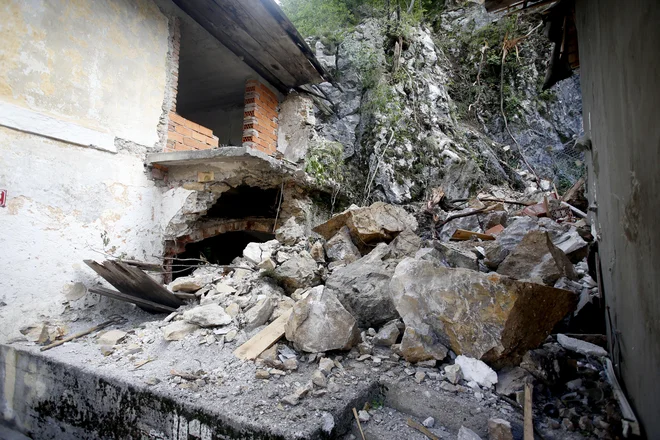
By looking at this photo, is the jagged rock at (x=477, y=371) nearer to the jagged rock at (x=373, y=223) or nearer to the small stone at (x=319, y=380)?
the small stone at (x=319, y=380)

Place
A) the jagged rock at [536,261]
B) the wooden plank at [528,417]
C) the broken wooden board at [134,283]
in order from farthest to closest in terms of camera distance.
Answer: the broken wooden board at [134,283], the jagged rock at [536,261], the wooden plank at [528,417]

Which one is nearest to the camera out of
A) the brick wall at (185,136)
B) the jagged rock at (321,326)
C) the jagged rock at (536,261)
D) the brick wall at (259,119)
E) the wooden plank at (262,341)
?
the jagged rock at (321,326)

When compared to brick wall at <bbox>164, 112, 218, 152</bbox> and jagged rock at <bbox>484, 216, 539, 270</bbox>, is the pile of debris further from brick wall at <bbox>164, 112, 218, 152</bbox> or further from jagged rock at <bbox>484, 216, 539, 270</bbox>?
brick wall at <bbox>164, 112, 218, 152</bbox>

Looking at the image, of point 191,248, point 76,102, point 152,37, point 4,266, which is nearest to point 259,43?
point 152,37

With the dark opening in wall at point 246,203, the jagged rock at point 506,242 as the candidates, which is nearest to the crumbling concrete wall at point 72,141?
the dark opening in wall at point 246,203

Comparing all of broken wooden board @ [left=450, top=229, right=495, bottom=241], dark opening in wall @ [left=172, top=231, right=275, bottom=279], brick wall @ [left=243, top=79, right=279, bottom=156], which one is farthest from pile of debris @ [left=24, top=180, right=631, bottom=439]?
dark opening in wall @ [left=172, top=231, right=275, bottom=279]

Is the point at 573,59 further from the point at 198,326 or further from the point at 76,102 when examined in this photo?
the point at 76,102

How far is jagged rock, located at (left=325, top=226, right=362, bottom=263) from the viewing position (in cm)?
400

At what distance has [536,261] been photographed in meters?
2.82

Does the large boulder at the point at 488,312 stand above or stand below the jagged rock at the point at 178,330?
above

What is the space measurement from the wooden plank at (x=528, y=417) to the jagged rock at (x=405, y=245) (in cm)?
189

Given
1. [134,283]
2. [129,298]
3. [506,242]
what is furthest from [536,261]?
[129,298]

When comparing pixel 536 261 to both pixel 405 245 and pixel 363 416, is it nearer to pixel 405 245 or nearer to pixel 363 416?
pixel 405 245

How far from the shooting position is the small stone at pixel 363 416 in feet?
6.16
